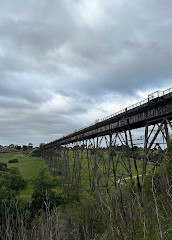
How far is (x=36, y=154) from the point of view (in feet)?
285

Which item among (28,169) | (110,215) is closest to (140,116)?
(110,215)

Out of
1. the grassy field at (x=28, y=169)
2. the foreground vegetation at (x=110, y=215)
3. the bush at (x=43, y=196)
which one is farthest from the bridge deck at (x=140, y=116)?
the grassy field at (x=28, y=169)

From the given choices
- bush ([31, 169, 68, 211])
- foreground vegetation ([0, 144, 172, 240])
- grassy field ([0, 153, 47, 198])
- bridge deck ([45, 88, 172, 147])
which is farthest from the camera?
grassy field ([0, 153, 47, 198])

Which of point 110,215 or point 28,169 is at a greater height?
point 110,215

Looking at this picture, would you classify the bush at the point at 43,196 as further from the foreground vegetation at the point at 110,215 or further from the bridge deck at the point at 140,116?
the bridge deck at the point at 140,116

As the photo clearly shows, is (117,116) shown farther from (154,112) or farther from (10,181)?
(10,181)

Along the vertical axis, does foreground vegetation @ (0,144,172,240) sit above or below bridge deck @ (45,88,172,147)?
below

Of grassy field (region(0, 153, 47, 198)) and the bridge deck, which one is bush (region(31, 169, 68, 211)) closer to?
grassy field (region(0, 153, 47, 198))

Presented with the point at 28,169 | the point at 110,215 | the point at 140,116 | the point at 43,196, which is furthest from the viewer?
the point at 28,169

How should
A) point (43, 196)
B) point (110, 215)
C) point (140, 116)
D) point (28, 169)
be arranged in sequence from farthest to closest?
point (28, 169) < point (43, 196) < point (140, 116) < point (110, 215)

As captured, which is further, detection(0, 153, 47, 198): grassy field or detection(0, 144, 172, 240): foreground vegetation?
detection(0, 153, 47, 198): grassy field

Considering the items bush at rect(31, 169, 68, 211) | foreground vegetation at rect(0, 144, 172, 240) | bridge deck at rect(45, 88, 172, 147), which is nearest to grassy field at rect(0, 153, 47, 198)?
bush at rect(31, 169, 68, 211)

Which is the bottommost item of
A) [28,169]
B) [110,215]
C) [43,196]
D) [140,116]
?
[28,169]

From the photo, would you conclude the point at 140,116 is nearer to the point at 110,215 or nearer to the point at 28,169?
the point at 110,215
